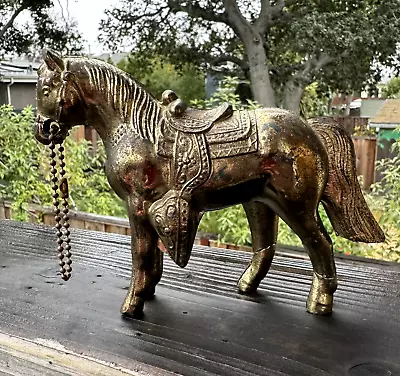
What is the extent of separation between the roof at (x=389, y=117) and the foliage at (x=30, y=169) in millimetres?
1881

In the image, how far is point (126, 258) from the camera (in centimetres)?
113

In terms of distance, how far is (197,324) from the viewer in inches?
30.4

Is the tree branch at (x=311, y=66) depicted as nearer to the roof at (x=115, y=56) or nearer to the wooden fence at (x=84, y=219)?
the roof at (x=115, y=56)

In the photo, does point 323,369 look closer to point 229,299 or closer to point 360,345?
point 360,345

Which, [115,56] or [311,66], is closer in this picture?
[311,66]

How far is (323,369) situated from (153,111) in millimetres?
444

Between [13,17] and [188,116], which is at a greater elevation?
[13,17]

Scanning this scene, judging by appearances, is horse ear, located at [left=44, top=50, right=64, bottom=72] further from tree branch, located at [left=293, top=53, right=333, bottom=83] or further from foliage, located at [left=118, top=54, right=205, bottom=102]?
foliage, located at [left=118, top=54, right=205, bottom=102]

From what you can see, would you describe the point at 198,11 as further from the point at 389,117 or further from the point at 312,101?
the point at 389,117

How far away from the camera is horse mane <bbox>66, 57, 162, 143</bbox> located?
737 millimetres

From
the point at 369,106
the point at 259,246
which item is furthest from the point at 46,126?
the point at 369,106

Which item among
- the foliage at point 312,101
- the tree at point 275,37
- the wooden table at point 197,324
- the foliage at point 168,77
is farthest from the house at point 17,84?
the wooden table at point 197,324

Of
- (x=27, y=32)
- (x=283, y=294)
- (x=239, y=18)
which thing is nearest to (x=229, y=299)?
(x=283, y=294)

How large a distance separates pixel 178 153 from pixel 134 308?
27cm
